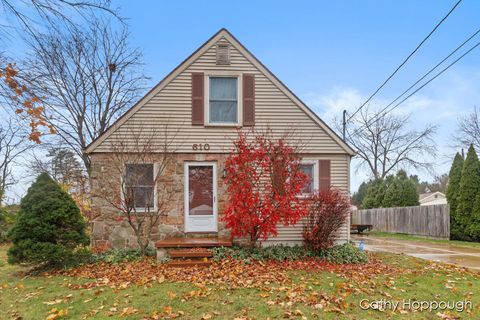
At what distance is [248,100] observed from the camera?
9938mm

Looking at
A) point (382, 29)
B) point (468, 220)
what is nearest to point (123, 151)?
point (382, 29)

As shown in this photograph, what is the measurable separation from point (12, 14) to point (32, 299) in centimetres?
432

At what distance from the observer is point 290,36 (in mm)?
13344

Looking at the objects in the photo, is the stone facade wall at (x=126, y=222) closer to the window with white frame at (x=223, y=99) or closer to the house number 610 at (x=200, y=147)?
the house number 610 at (x=200, y=147)

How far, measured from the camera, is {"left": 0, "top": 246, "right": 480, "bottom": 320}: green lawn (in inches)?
187

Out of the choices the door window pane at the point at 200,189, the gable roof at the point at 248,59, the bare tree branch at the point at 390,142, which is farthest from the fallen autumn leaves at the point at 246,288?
the bare tree branch at the point at 390,142

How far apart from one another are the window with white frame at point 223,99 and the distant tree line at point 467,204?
468 inches

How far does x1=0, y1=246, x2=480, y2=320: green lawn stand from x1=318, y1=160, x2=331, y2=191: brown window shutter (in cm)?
318

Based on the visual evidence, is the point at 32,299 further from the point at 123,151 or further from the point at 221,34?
the point at 221,34

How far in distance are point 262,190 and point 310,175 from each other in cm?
187

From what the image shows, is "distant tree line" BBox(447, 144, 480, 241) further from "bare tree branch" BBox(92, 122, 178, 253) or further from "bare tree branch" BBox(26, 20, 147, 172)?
"bare tree branch" BBox(26, 20, 147, 172)

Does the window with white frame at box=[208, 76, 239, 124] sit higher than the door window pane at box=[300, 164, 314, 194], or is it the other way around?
the window with white frame at box=[208, 76, 239, 124]

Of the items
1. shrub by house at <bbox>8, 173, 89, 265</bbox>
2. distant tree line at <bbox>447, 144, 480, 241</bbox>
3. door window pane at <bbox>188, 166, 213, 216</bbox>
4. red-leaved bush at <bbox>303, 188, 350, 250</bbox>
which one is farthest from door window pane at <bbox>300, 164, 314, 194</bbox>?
distant tree line at <bbox>447, 144, 480, 241</bbox>

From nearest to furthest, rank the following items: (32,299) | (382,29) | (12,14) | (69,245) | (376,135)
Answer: (12,14) → (32,299) → (69,245) → (382,29) → (376,135)
